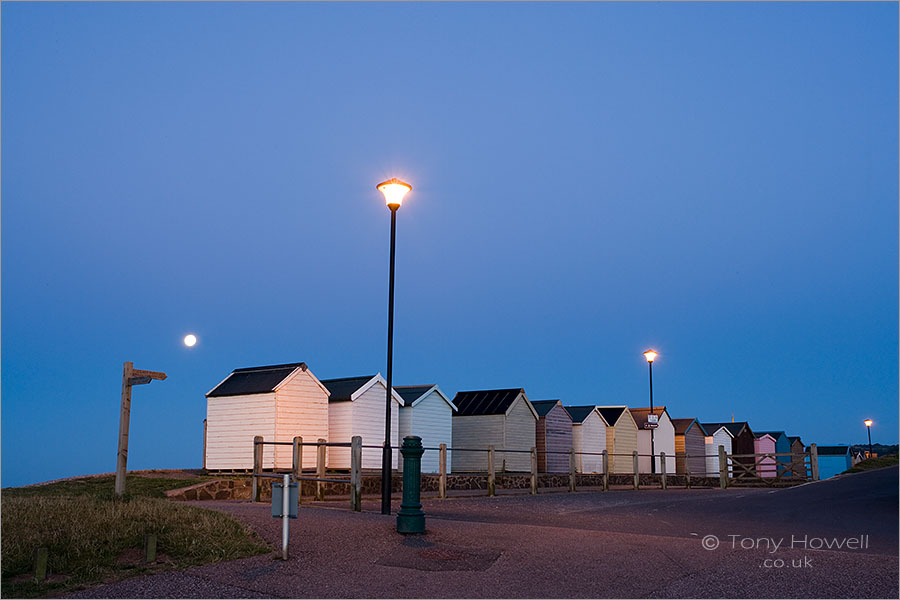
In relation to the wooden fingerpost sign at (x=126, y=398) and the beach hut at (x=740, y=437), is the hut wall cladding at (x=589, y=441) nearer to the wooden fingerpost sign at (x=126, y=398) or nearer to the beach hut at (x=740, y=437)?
the beach hut at (x=740, y=437)

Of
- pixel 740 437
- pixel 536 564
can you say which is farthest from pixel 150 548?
pixel 740 437

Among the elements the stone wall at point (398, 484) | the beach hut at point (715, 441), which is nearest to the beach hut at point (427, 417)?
the stone wall at point (398, 484)

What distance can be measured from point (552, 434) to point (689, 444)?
15.6 m

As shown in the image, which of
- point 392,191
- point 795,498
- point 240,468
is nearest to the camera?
point 392,191

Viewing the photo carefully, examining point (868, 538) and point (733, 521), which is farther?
point (733, 521)

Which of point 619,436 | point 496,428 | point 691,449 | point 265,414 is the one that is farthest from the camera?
point 691,449

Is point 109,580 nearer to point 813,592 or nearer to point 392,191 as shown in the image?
point 813,592

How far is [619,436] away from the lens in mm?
43719

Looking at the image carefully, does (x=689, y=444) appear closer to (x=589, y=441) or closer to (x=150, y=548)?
(x=589, y=441)

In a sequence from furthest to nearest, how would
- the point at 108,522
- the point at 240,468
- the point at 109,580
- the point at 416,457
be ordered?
the point at 240,468 → the point at 416,457 → the point at 108,522 → the point at 109,580

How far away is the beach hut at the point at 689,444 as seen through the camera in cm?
5009

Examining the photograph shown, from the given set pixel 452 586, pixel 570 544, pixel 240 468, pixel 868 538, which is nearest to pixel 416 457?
pixel 570 544

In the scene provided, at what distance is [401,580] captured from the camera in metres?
8.67

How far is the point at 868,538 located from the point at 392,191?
9925mm
